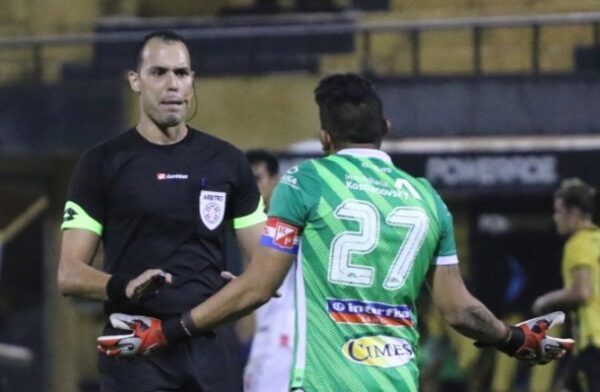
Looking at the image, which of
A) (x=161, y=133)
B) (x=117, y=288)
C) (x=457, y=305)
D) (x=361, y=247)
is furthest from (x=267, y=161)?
(x=361, y=247)

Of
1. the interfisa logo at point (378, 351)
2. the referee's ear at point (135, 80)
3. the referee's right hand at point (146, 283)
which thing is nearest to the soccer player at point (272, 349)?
the referee's ear at point (135, 80)

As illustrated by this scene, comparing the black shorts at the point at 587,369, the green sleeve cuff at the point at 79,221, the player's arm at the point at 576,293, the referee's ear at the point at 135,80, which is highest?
the referee's ear at the point at 135,80

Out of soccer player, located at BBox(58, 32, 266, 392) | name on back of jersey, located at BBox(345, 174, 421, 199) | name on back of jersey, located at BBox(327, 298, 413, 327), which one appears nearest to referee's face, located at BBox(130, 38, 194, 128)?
soccer player, located at BBox(58, 32, 266, 392)

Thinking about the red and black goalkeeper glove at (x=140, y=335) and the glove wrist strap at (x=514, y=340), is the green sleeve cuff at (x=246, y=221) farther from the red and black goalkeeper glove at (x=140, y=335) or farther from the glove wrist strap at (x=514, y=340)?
the glove wrist strap at (x=514, y=340)

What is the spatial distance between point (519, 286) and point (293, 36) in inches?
112

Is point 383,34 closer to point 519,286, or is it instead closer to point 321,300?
point 519,286

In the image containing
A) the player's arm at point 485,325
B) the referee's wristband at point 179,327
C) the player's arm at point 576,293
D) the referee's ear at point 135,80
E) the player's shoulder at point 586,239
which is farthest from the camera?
the player's shoulder at point 586,239

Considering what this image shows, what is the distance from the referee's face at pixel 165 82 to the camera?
7.74 meters

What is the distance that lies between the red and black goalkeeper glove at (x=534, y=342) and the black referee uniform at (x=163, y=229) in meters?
1.18

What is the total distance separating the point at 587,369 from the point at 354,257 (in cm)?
538

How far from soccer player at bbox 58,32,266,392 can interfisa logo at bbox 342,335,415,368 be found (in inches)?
35.1

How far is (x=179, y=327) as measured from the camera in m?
7.30

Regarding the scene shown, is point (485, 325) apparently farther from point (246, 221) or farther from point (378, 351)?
point (246, 221)

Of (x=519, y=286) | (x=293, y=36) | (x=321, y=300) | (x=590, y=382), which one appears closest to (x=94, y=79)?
(x=293, y=36)
